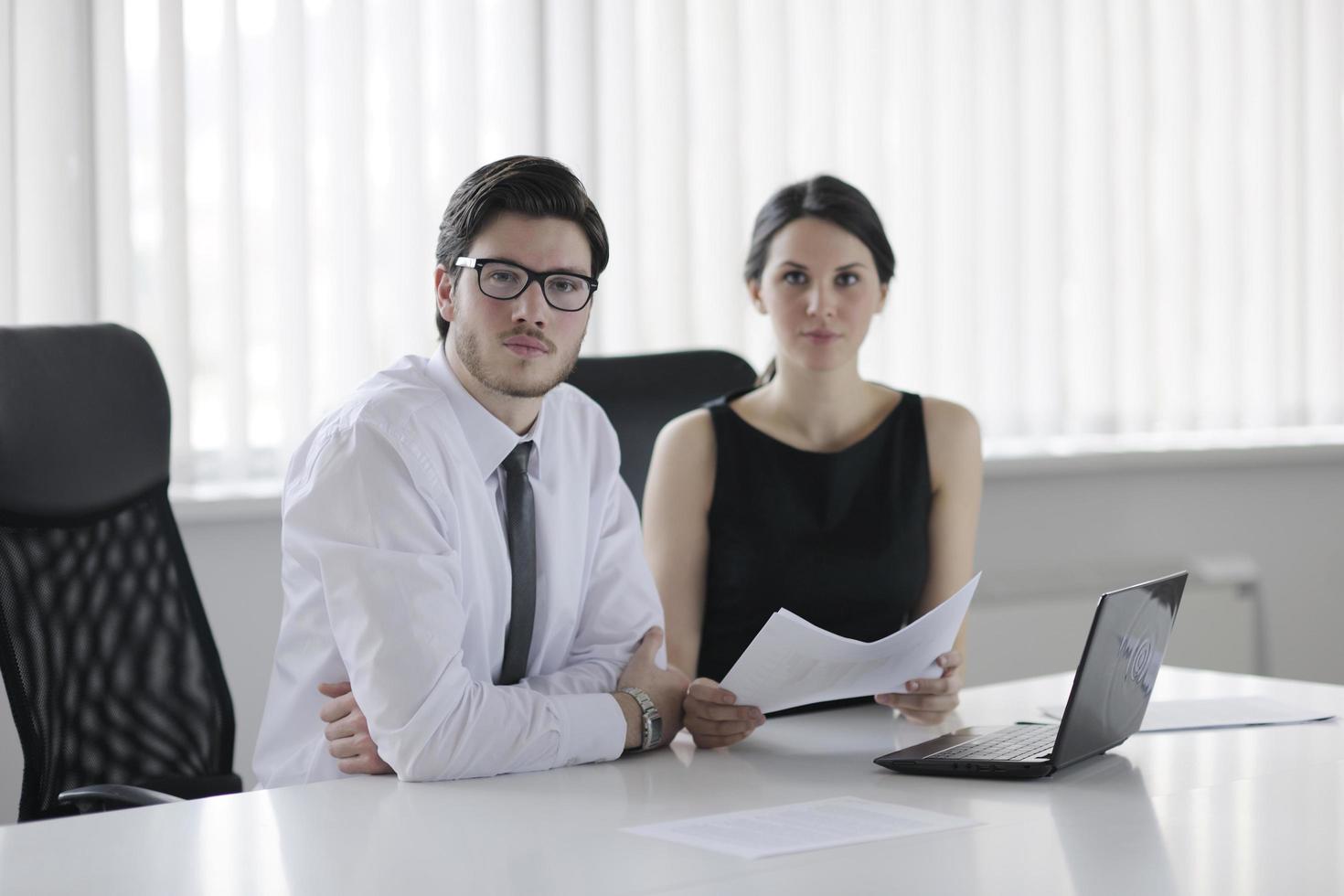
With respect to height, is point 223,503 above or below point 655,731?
above

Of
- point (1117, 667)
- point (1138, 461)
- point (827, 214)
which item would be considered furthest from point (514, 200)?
point (1138, 461)

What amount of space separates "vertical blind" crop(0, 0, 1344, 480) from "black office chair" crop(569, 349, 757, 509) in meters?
0.55

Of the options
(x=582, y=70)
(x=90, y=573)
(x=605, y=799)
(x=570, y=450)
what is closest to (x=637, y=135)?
(x=582, y=70)

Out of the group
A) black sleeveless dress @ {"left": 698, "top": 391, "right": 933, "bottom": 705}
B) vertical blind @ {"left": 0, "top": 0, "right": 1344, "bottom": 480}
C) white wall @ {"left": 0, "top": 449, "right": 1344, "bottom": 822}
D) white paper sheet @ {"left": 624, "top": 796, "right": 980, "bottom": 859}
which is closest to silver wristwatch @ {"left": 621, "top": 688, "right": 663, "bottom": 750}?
white paper sheet @ {"left": 624, "top": 796, "right": 980, "bottom": 859}

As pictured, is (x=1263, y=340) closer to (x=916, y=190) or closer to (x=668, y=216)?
(x=916, y=190)

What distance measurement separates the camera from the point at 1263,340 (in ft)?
Answer: 11.7

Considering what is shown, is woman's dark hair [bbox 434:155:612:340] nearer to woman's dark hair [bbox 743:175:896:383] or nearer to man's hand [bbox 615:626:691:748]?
man's hand [bbox 615:626:691:748]

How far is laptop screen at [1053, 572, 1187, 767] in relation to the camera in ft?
4.35

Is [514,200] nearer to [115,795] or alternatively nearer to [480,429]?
[480,429]

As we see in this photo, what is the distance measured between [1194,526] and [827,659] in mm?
2391

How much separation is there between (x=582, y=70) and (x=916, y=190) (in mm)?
844

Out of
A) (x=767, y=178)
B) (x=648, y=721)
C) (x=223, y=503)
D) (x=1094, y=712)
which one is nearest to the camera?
(x=1094, y=712)

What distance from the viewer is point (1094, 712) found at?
1376 mm

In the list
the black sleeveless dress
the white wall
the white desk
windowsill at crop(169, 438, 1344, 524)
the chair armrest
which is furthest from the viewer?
the white wall
